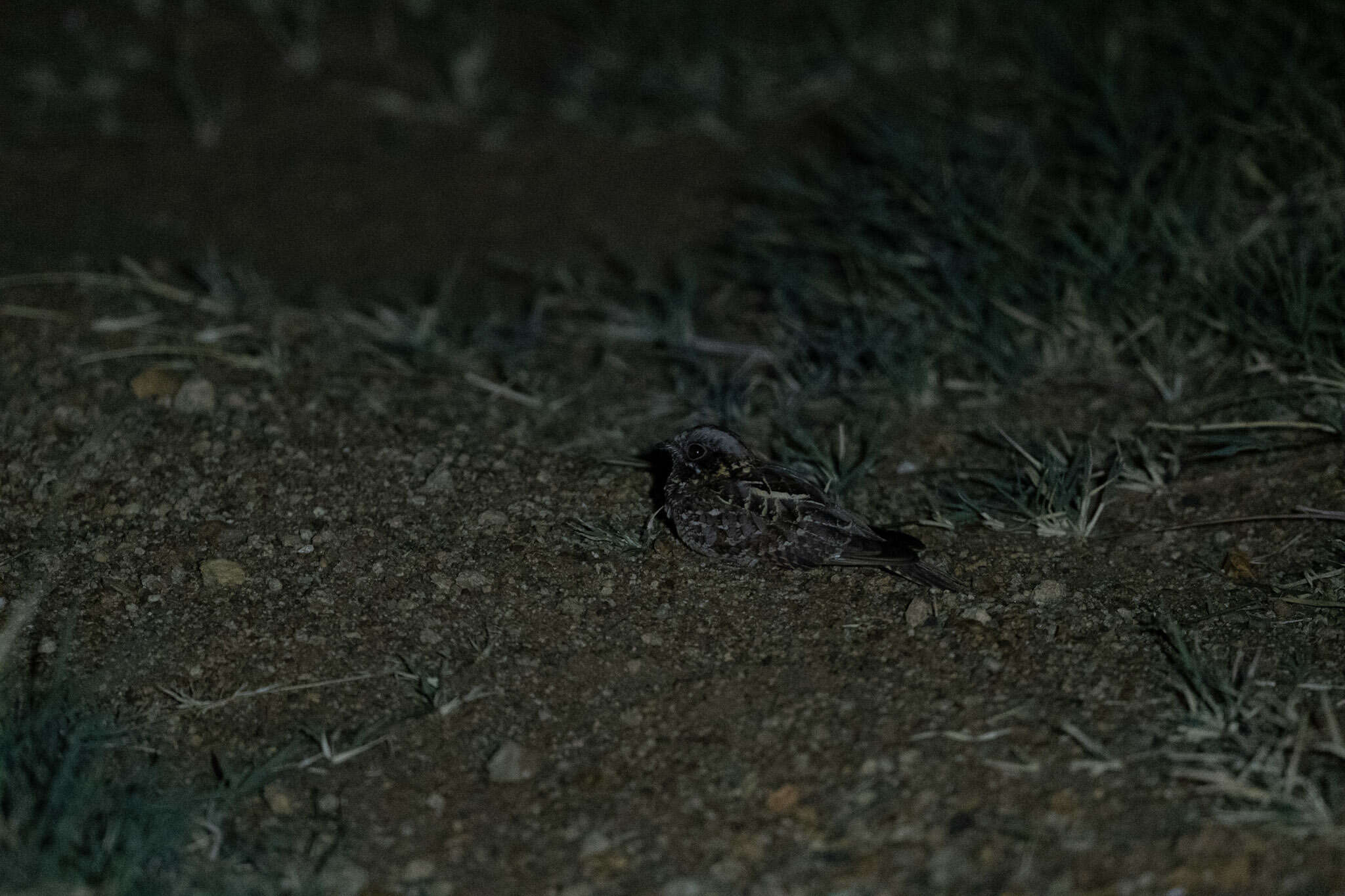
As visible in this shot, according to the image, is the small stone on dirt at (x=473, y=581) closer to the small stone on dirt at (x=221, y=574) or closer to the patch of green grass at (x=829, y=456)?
the small stone on dirt at (x=221, y=574)

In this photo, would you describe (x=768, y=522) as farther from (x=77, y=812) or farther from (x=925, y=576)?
(x=77, y=812)

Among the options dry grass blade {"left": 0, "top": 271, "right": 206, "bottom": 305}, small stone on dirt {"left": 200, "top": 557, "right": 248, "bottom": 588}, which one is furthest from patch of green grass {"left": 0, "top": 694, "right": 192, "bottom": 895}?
dry grass blade {"left": 0, "top": 271, "right": 206, "bottom": 305}

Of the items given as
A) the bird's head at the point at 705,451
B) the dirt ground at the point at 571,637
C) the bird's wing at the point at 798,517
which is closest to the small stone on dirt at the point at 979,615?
the dirt ground at the point at 571,637

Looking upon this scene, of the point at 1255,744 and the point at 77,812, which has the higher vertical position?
the point at 1255,744

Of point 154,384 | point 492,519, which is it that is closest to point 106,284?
point 154,384

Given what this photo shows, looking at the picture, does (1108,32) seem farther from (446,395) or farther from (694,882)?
(694,882)

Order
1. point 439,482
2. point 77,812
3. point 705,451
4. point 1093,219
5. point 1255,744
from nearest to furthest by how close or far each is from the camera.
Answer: point 77,812, point 1255,744, point 705,451, point 439,482, point 1093,219
